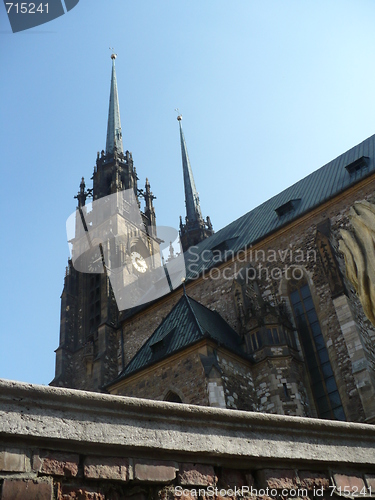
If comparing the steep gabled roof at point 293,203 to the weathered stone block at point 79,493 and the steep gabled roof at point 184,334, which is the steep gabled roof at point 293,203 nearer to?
the steep gabled roof at point 184,334

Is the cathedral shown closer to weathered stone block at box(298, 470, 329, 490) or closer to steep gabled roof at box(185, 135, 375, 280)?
steep gabled roof at box(185, 135, 375, 280)

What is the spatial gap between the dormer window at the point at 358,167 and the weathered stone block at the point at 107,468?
14574 millimetres

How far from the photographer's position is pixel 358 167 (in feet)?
52.6

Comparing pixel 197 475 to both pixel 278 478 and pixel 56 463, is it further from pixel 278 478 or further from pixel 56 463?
pixel 56 463

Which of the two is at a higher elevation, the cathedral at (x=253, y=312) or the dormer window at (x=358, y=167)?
the dormer window at (x=358, y=167)

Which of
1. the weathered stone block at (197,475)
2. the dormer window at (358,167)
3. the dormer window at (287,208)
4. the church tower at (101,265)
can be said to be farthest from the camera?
the church tower at (101,265)

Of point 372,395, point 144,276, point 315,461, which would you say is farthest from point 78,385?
point 315,461

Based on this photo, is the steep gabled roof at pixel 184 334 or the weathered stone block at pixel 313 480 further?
the steep gabled roof at pixel 184 334

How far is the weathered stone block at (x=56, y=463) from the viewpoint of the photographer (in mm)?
2395

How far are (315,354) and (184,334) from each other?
11.7ft

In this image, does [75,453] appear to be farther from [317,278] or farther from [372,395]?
[317,278]

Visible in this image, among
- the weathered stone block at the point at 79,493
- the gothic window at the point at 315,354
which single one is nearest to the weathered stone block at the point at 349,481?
the weathered stone block at the point at 79,493

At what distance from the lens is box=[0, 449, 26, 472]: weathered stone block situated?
2309 mm

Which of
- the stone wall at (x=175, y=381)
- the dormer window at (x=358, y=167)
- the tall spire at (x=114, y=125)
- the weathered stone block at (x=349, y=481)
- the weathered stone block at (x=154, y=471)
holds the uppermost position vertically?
the tall spire at (x=114, y=125)
